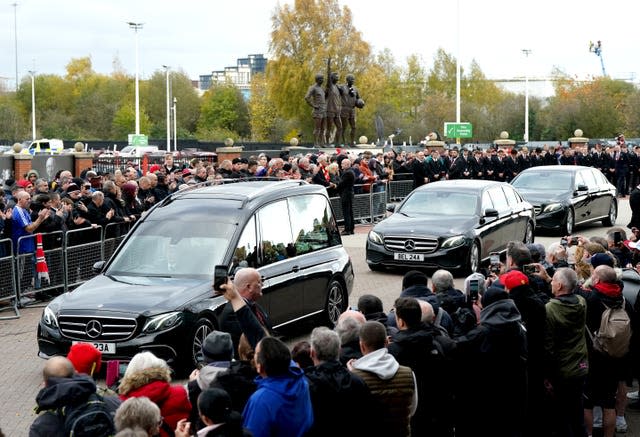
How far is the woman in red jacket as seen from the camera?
18.9 ft

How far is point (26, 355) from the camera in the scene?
12211 millimetres

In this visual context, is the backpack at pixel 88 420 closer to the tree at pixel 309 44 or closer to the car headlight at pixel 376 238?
the car headlight at pixel 376 238

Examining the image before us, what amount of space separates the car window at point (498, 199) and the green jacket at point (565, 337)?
11.0 metres

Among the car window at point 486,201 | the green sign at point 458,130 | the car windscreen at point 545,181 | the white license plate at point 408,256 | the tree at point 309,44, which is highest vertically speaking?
the tree at point 309,44

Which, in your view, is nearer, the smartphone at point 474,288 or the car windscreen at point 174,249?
the smartphone at point 474,288

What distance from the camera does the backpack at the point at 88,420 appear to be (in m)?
5.27

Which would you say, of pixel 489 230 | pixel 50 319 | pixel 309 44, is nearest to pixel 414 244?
pixel 489 230

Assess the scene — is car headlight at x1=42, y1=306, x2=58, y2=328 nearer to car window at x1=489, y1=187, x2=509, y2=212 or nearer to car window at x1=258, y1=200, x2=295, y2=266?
car window at x1=258, y1=200, x2=295, y2=266

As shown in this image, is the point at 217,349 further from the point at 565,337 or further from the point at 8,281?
the point at 8,281

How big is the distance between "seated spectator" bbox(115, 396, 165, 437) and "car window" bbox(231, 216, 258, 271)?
21.0ft

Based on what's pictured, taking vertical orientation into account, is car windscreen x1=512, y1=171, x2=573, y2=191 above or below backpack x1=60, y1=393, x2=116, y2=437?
above

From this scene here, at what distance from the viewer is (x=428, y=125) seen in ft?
294

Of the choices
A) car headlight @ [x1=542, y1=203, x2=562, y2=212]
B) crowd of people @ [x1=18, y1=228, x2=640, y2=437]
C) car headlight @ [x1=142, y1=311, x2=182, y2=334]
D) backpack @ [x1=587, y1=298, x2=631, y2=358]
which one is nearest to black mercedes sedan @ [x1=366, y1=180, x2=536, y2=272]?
car headlight @ [x1=542, y1=203, x2=562, y2=212]

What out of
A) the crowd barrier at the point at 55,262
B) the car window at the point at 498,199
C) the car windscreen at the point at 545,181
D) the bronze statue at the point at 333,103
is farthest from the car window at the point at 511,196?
the bronze statue at the point at 333,103
